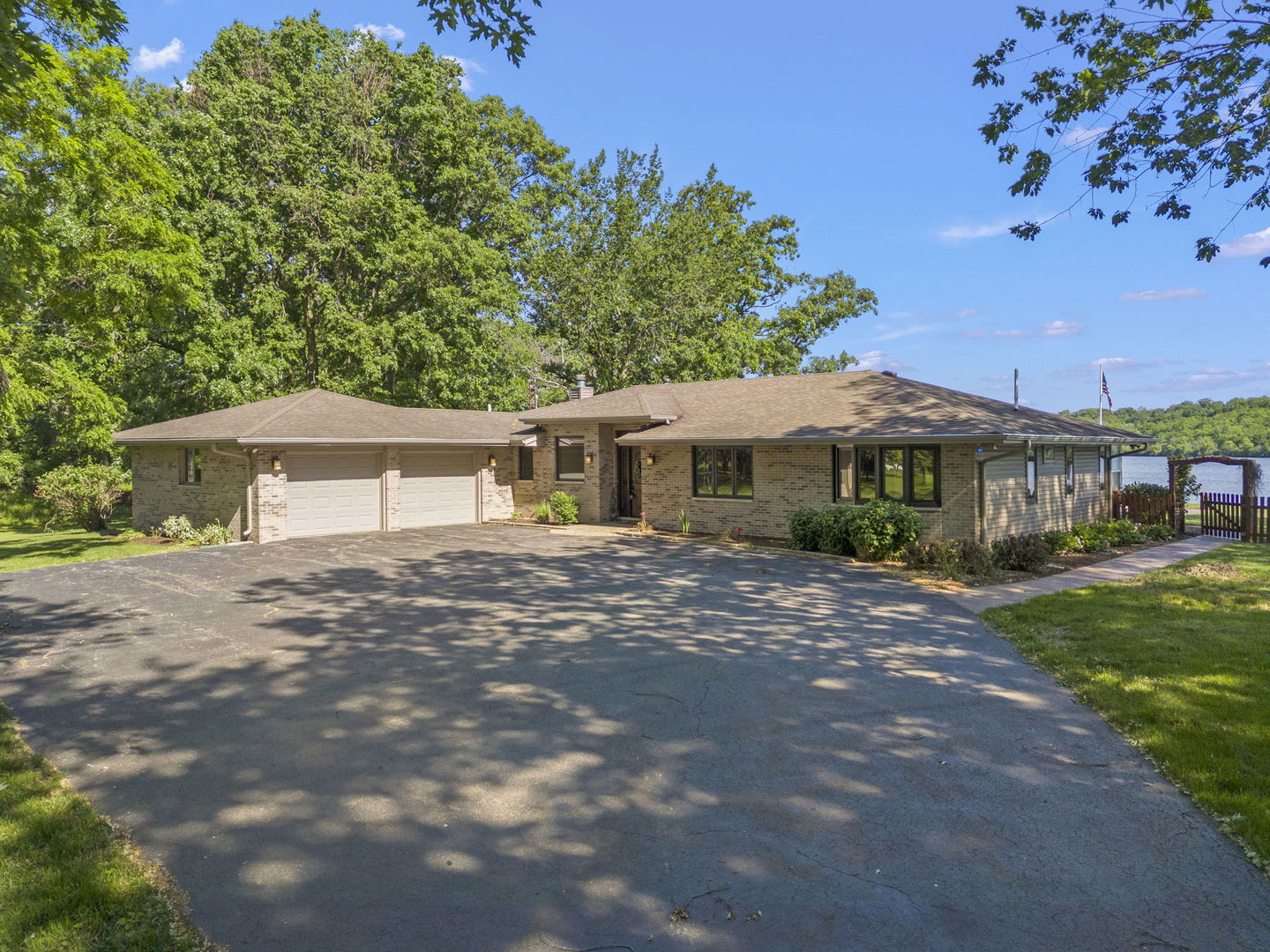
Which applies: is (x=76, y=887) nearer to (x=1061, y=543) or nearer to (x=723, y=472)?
(x=723, y=472)

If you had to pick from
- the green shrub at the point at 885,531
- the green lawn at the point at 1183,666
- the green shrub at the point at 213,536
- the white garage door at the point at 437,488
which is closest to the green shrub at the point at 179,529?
the green shrub at the point at 213,536

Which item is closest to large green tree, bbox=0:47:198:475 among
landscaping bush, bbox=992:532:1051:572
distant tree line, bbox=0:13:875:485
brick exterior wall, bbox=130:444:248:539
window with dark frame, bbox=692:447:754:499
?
distant tree line, bbox=0:13:875:485

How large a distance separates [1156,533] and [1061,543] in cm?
472

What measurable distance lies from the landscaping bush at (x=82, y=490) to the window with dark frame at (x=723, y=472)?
17.6m

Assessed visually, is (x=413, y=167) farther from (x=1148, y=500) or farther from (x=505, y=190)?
(x=1148, y=500)

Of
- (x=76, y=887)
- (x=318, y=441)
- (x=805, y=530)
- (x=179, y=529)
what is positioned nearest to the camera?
(x=76, y=887)

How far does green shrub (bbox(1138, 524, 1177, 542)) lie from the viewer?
61.0 feet

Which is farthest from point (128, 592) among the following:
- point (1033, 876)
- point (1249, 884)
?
point (1249, 884)

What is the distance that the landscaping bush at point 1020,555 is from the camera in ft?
46.1

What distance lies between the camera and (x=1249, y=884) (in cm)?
370

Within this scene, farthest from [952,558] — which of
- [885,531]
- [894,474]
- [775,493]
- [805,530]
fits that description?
[775,493]

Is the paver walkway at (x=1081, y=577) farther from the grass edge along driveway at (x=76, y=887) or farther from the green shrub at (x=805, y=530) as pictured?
the grass edge along driveway at (x=76, y=887)

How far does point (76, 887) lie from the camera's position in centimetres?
362

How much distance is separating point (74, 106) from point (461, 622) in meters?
13.1
